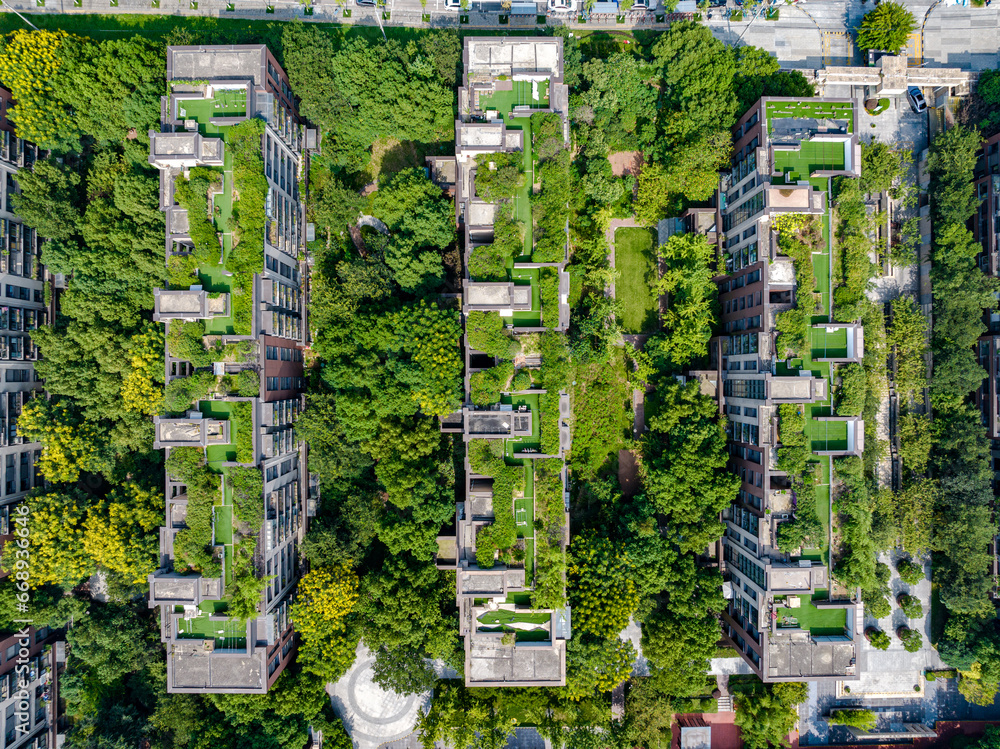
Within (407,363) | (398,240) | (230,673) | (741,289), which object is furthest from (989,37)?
(230,673)

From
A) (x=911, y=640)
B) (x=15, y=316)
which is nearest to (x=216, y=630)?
(x=15, y=316)

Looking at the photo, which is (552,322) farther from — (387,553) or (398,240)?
(387,553)

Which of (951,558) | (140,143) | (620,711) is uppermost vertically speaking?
(140,143)

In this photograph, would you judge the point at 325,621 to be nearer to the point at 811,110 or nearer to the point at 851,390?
the point at 851,390

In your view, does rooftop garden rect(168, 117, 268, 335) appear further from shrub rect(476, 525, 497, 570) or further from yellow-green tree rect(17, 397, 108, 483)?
shrub rect(476, 525, 497, 570)

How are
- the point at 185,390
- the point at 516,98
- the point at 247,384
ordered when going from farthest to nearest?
the point at 516,98
the point at 185,390
the point at 247,384
